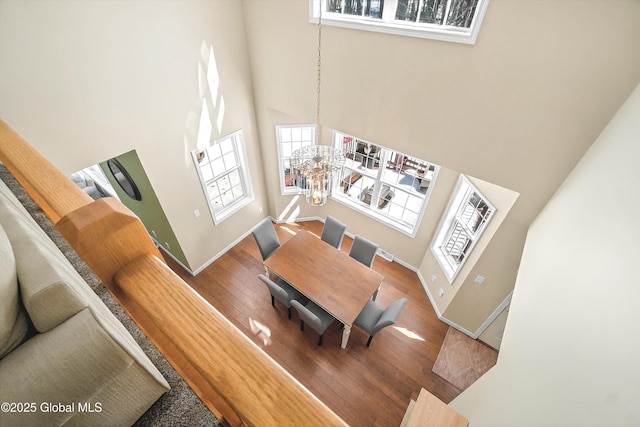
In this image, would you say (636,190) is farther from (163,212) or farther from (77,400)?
(163,212)

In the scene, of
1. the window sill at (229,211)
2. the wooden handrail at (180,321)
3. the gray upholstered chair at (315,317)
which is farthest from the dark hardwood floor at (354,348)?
the wooden handrail at (180,321)

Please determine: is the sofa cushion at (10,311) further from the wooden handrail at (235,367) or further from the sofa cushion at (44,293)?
the wooden handrail at (235,367)

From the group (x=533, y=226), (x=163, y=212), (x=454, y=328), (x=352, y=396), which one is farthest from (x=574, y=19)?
(x=163, y=212)

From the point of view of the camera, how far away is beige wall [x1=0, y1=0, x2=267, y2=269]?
2521mm

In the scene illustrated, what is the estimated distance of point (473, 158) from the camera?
3.25 metres

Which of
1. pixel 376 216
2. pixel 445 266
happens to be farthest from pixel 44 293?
pixel 376 216

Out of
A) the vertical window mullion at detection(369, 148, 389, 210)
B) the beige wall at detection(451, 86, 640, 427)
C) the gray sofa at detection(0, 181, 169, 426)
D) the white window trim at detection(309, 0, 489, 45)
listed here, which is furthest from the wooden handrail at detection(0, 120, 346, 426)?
the vertical window mullion at detection(369, 148, 389, 210)

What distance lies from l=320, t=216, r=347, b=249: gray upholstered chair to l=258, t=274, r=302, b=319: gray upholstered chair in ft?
3.59

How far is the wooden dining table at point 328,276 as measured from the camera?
388 cm

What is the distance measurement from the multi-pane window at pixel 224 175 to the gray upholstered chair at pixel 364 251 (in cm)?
235

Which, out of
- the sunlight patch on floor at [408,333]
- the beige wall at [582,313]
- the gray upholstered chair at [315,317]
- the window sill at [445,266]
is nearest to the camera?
the beige wall at [582,313]

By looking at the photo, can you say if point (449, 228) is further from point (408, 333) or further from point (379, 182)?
point (408, 333)

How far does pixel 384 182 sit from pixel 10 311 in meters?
4.97

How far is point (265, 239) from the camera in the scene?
15.8 ft
